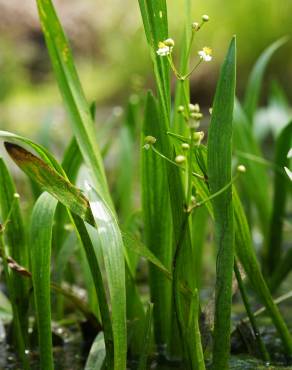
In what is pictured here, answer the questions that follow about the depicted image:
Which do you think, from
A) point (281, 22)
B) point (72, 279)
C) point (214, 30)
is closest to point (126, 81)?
point (214, 30)

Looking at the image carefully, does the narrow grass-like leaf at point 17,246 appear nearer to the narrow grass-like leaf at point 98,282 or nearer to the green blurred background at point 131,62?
the narrow grass-like leaf at point 98,282

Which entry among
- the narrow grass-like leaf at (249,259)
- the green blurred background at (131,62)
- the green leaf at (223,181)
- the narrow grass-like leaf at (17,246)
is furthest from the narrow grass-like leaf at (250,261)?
the green blurred background at (131,62)

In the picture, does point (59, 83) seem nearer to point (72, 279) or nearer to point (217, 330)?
point (217, 330)

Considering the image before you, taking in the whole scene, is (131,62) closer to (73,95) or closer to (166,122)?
(73,95)

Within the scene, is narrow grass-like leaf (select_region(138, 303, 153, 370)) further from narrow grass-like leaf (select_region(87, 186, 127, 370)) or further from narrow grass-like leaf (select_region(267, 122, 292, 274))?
narrow grass-like leaf (select_region(267, 122, 292, 274))

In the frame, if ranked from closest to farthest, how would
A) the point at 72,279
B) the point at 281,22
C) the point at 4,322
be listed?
the point at 4,322 → the point at 72,279 → the point at 281,22

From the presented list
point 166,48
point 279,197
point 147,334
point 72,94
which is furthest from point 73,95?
point 279,197
